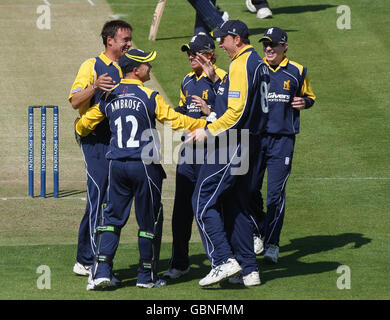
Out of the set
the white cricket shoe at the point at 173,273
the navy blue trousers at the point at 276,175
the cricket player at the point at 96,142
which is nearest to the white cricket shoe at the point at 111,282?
the cricket player at the point at 96,142

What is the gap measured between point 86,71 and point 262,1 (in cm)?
1199

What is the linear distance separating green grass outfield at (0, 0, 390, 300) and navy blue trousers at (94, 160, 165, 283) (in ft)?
0.95

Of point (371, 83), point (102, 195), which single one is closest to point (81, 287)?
point (102, 195)

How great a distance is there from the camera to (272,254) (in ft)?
35.9

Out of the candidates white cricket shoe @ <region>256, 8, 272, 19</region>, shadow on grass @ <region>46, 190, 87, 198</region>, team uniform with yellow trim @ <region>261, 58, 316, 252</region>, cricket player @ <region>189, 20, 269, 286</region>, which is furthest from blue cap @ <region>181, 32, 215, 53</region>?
white cricket shoe @ <region>256, 8, 272, 19</region>

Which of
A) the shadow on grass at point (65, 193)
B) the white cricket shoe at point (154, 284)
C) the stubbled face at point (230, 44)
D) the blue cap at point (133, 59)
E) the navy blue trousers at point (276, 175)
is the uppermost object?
the stubbled face at point (230, 44)

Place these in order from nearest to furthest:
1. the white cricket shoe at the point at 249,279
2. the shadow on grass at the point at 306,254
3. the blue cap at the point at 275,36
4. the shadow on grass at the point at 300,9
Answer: the white cricket shoe at the point at 249,279, the shadow on grass at the point at 306,254, the blue cap at the point at 275,36, the shadow on grass at the point at 300,9

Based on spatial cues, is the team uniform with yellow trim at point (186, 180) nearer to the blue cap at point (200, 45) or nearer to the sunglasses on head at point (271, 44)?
the blue cap at point (200, 45)

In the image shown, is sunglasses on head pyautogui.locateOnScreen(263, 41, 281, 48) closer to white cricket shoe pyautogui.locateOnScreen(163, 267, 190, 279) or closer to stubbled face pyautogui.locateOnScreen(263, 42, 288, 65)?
stubbled face pyautogui.locateOnScreen(263, 42, 288, 65)

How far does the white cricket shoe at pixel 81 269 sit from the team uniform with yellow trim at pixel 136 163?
69 centimetres

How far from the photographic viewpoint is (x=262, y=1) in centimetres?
2167

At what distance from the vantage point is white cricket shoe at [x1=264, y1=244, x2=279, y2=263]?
35.8ft

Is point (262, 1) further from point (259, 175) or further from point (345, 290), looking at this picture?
point (345, 290)

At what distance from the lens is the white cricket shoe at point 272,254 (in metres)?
10.9
